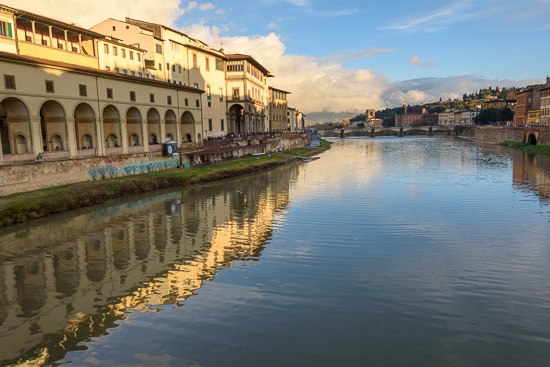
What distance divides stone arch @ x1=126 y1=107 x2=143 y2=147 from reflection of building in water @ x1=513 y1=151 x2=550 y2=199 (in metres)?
35.6

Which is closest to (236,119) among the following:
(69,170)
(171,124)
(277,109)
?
(171,124)

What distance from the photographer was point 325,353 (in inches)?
355

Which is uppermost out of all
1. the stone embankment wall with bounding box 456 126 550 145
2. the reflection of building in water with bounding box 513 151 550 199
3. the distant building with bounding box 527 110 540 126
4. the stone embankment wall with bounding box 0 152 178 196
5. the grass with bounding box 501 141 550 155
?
the distant building with bounding box 527 110 540 126

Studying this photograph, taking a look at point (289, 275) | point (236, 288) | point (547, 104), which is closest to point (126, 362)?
point (236, 288)

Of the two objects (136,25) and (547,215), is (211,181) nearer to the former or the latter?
(136,25)

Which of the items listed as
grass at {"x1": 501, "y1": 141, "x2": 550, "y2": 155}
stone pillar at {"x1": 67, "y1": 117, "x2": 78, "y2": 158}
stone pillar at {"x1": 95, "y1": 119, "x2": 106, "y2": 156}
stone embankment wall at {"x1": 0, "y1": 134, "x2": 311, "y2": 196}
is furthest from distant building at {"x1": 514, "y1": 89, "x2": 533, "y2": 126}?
stone pillar at {"x1": 67, "y1": 117, "x2": 78, "y2": 158}

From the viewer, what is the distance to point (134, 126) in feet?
138

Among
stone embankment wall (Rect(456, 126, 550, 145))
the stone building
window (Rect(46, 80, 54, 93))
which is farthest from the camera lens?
the stone building

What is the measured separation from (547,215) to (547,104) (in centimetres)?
9010

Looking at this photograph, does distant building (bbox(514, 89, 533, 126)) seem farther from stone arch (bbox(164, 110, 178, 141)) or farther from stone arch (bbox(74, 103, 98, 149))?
stone arch (bbox(74, 103, 98, 149))

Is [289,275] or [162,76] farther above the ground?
[162,76]

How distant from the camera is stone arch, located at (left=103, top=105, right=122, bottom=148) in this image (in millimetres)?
36906

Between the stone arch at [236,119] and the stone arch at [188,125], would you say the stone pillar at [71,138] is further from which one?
the stone arch at [236,119]

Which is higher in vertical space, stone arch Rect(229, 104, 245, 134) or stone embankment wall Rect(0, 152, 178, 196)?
stone arch Rect(229, 104, 245, 134)
